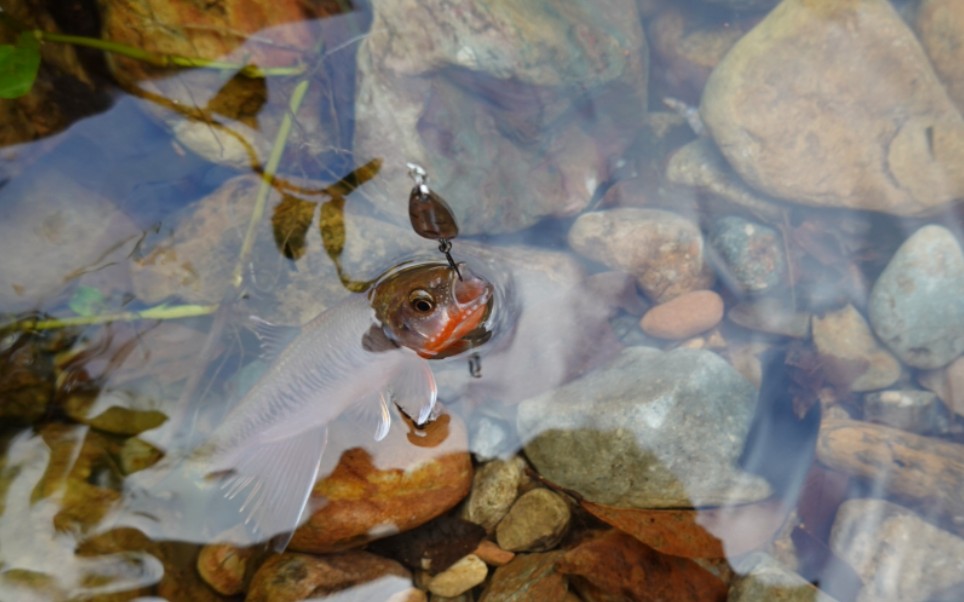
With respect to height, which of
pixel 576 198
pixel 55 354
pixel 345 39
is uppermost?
pixel 345 39

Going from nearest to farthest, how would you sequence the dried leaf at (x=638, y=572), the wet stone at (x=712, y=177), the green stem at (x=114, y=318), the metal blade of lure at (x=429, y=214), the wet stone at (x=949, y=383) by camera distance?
the metal blade of lure at (x=429, y=214) < the dried leaf at (x=638, y=572) < the green stem at (x=114, y=318) < the wet stone at (x=949, y=383) < the wet stone at (x=712, y=177)

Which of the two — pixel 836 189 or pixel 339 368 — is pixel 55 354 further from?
pixel 836 189

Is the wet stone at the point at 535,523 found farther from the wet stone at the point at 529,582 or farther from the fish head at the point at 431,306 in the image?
the fish head at the point at 431,306

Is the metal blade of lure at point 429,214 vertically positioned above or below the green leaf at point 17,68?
below

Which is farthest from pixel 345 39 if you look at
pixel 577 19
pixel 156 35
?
pixel 577 19

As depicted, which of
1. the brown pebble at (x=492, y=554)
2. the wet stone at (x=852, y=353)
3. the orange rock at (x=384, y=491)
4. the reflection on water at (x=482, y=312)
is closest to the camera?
the reflection on water at (x=482, y=312)

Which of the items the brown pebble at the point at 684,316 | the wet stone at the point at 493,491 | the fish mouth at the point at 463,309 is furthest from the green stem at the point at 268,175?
the brown pebble at the point at 684,316
